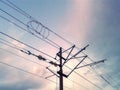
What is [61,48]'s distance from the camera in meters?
22.7

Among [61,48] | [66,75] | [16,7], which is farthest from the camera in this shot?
[61,48]

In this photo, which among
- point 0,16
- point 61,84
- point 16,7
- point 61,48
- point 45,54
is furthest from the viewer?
point 61,48

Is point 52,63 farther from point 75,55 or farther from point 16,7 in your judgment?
point 16,7

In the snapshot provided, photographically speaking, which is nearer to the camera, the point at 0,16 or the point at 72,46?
the point at 0,16

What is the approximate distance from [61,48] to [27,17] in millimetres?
7763

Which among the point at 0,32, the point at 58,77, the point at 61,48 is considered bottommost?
the point at 0,32

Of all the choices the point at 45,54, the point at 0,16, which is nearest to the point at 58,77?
the point at 45,54

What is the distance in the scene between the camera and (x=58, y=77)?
20969 mm

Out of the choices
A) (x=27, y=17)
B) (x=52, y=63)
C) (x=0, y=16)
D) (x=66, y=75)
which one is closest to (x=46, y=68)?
(x=52, y=63)

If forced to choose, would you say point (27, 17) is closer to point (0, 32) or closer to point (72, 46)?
point (0, 32)

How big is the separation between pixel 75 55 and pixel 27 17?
7.32 m

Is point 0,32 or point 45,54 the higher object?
point 45,54

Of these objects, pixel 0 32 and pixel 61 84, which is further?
pixel 61 84

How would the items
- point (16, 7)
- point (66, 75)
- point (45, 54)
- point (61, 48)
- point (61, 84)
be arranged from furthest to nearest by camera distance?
point (61, 48), point (66, 75), point (61, 84), point (45, 54), point (16, 7)
